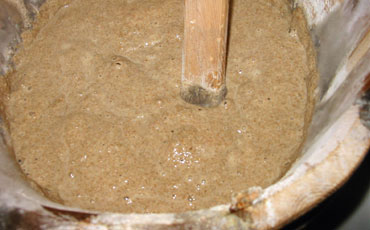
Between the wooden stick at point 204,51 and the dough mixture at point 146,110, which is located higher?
the wooden stick at point 204,51

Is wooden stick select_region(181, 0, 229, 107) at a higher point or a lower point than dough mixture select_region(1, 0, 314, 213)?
higher

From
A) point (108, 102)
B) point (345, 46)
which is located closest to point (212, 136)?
point (108, 102)

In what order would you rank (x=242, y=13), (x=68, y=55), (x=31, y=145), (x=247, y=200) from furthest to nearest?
(x=242, y=13)
(x=68, y=55)
(x=31, y=145)
(x=247, y=200)

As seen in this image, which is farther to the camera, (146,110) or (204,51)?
(146,110)

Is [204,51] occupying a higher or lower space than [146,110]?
higher

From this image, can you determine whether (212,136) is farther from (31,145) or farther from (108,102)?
(31,145)
